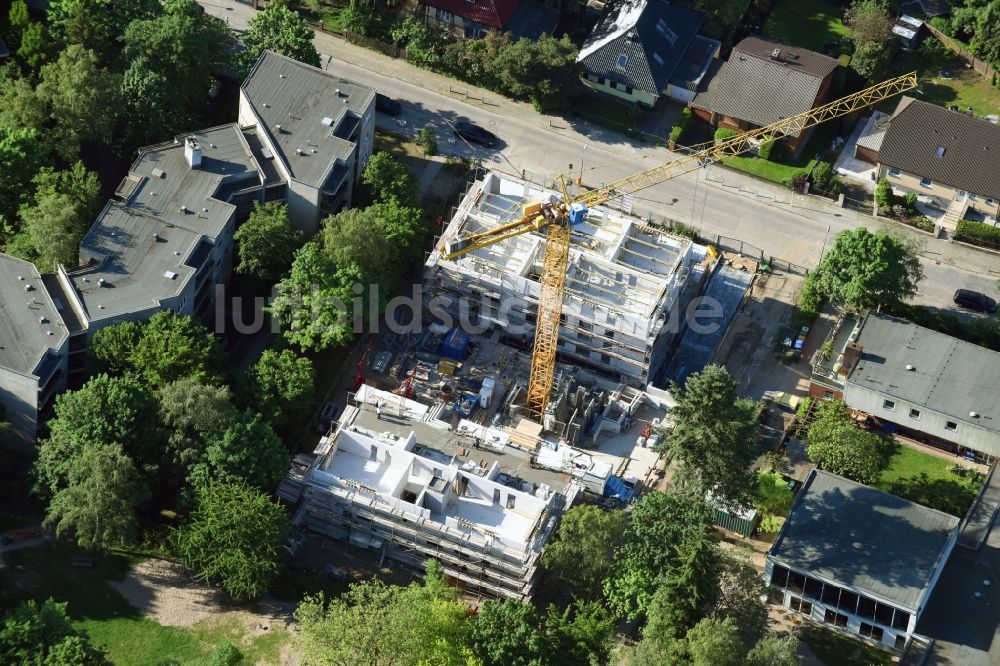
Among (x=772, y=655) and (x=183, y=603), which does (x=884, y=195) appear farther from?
(x=183, y=603)

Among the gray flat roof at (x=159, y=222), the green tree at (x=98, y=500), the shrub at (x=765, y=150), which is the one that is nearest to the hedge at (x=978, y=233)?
the shrub at (x=765, y=150)

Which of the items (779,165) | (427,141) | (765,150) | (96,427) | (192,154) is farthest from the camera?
(779,165)

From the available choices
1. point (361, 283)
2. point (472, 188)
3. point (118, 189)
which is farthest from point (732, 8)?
point (118, 189)

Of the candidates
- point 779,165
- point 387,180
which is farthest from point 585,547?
point 779,165

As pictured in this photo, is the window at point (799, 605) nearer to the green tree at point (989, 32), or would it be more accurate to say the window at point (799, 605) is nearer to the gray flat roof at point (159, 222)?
the gray flat roof at point (159, 222)

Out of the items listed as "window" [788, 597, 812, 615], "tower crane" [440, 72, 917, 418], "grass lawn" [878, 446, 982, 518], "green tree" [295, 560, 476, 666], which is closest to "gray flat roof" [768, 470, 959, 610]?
"window" [788, 597, 812, 615]

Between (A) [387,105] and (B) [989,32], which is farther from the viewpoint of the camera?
(B) [989,32]

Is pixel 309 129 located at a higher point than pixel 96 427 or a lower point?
higher

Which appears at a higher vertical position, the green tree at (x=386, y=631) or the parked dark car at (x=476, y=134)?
the parked dark car at (x=476, y=134)
